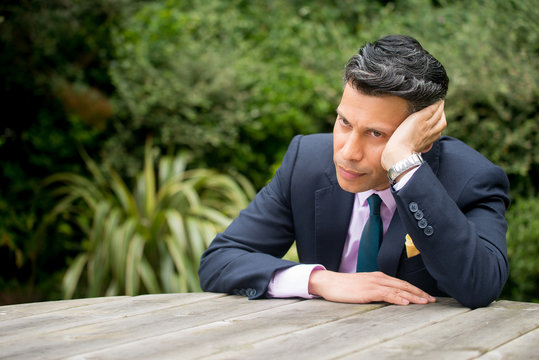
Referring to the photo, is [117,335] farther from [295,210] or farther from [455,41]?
[455,41]

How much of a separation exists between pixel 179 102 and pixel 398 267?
11.2 feet

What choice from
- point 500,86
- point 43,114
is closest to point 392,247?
point 500,86

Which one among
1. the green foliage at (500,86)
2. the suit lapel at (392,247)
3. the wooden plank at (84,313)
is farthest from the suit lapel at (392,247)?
the green foliage at (500,86)

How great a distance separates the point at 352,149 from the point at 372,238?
38cm

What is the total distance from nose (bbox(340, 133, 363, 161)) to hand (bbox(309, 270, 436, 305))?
15.1 inches

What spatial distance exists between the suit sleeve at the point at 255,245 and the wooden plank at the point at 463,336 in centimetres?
62

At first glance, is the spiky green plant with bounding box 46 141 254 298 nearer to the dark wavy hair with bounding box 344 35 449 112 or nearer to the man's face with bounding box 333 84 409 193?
the man's face with bounding box 333 84 409 193

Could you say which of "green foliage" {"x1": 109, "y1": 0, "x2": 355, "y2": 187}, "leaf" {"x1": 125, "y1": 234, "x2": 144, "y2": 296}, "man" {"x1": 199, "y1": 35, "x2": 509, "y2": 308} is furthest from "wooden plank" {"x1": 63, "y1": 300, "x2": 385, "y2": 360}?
"green foliage" {"x1": 109, "y1": 0, "x2": 355, "y2": 187}

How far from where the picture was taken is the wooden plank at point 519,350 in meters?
1.31

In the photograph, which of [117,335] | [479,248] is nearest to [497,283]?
[479,248]

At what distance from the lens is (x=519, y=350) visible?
4.46ft

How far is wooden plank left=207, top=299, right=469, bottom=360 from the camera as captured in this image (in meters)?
1.34

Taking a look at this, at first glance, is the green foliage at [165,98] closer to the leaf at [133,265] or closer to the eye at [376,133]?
the leaf at [133,265]

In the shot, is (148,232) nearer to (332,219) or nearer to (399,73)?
(332,219)
